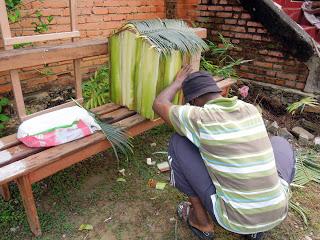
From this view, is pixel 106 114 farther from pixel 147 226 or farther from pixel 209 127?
pixel 209 127

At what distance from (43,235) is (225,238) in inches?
53.4

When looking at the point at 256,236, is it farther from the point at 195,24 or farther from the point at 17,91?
the point at 195,24

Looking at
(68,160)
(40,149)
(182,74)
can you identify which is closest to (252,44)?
(182,74)

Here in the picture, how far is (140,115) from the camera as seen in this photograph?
2719 millimetres

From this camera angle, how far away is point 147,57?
2.39 meters

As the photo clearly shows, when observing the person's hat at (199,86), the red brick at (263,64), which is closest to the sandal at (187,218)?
the person's hat at (199,86)

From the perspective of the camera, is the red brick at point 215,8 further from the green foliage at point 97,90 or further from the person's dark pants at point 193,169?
the person's dark pants at point 193,169

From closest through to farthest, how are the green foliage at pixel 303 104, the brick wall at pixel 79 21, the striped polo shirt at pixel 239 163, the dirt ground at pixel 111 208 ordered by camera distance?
the striped polo shirt at pixel 239 163
the dirt ground at pixel 111 208
the brick wall at pixel 79 21
the green foliage at pixel 303 104

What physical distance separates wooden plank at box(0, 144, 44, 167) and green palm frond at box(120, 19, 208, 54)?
3.86 ft

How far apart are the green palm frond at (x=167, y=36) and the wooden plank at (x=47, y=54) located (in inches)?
14.1

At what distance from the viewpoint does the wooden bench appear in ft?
6.45

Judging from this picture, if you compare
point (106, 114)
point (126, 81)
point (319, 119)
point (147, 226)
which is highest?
point (126, 81)

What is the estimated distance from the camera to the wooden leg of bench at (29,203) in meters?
1.98

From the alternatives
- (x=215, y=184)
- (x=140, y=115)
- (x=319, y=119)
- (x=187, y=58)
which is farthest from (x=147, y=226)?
A: (x=319, y=119)
